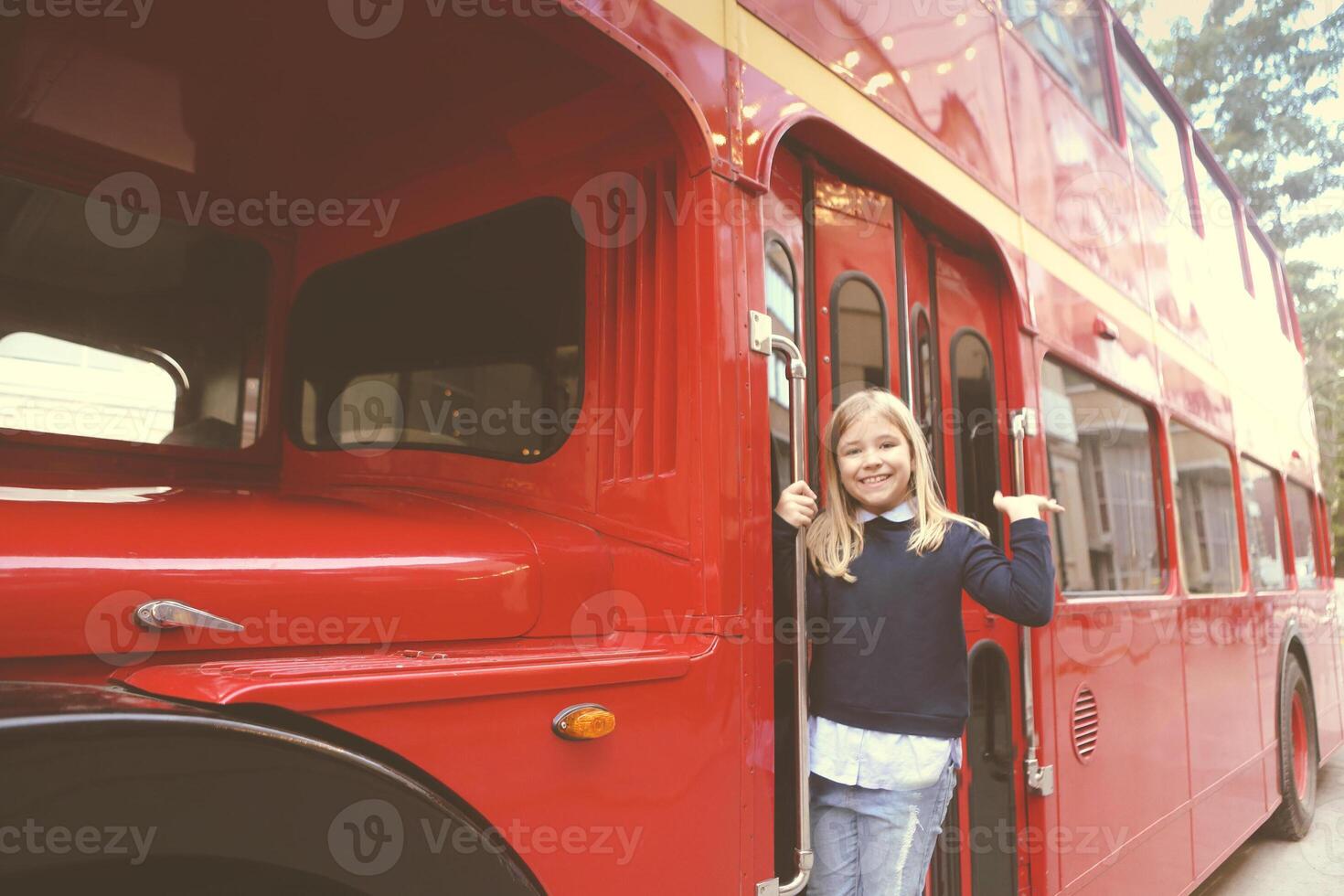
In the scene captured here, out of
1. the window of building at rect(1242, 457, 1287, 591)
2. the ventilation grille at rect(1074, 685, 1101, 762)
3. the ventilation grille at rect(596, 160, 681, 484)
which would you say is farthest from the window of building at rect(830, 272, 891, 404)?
the window of building at rect(1242, 457, 1287, 591)

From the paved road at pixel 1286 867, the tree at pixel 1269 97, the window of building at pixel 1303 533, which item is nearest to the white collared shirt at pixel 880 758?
the paved road at pixel 1286 867

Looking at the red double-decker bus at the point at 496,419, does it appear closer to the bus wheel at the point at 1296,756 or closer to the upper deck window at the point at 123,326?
the upper deck window at the point at 123,326

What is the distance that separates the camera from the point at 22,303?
71.0 inches

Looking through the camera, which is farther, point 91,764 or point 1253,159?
point 1253,159

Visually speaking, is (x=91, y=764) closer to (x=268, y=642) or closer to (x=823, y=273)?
(x=268, y=642)

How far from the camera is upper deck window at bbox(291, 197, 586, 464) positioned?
5.93ft

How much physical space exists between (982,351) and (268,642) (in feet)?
6.64

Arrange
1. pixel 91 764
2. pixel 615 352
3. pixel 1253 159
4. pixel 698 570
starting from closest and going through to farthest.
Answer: pixel 91 764
pixel 698 570
pixel 615 352
pixel 1253 159

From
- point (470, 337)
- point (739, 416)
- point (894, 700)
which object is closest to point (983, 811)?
point (894, 700)

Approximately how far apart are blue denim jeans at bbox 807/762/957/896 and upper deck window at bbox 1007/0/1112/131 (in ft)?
7.75

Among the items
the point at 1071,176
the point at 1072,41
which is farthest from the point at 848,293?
the point at 1072,41

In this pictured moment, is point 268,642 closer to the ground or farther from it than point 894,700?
farther from it

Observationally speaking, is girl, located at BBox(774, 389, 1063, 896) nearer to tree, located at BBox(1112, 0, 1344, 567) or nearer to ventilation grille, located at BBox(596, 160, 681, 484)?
ventilation grille, located at BBox(596, 160, 681, 484)

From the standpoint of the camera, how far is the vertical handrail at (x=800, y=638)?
1607 millimetres
